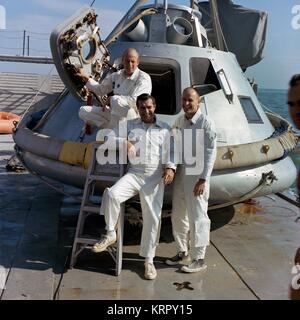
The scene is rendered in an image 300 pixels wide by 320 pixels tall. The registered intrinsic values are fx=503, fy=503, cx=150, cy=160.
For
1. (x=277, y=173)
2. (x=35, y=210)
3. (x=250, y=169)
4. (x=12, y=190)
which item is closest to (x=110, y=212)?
(x=250, y=169)

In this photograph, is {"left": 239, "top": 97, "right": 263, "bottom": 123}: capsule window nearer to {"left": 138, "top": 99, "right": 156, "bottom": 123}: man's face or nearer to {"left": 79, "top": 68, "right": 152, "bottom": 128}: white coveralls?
{"left": 79, "top": 68, "right": 152, "bottom": 128}: white coveralls

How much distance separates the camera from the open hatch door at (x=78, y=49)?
4570 millimetres

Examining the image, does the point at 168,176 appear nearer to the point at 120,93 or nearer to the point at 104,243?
the point at 104,243

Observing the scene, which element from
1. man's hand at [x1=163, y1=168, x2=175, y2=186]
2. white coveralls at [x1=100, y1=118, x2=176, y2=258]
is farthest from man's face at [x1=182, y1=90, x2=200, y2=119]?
man's hand at [x1=163, y1=168, x2=175, y2=186]

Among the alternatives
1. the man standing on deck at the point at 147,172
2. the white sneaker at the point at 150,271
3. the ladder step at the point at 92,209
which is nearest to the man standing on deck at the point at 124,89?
the man standing on deck at the point at 147,172

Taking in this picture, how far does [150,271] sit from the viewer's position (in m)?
4.02

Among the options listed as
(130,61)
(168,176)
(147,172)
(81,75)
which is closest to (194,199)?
(168,176)

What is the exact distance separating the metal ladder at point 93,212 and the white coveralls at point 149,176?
0.57 ft

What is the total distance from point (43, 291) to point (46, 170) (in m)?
1.65

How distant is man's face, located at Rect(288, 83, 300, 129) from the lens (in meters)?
1.84

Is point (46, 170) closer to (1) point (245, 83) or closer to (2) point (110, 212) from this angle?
(2) point (110, 212)

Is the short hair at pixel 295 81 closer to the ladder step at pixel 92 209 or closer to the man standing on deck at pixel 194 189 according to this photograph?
the man standing on deck at pixel 194 189

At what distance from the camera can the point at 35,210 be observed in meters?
6.13

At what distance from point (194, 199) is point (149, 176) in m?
0.41
